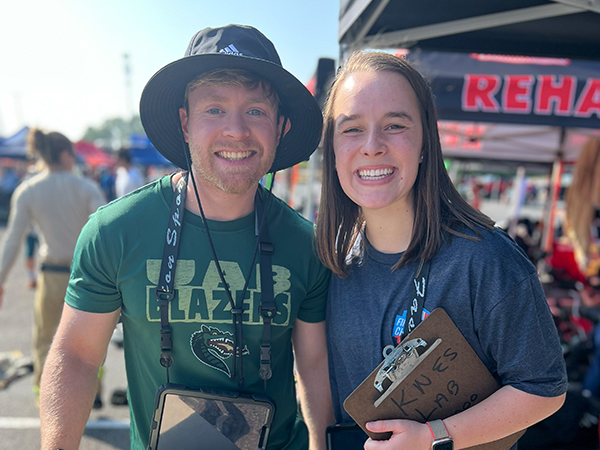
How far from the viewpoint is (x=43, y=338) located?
3.41 m

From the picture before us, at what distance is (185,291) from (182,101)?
2.59ft

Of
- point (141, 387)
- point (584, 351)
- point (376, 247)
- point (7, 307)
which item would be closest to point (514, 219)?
point (584, 351)

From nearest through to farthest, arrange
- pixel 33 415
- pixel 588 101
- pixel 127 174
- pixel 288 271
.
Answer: pixel 288 271, pixel 588 101, pixel 33 415, pixel 127 174

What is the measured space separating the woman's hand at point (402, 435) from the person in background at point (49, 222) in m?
3.01

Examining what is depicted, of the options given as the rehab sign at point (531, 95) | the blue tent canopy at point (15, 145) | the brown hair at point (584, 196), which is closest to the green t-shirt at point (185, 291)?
the rehab sign at point (531, 95)

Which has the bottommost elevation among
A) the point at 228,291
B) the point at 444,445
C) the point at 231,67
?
the point at 444,445

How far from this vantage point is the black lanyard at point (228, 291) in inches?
54.8

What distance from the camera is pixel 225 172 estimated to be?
152cm

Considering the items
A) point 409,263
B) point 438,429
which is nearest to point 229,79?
point 409,263

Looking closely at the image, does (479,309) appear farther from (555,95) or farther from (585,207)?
(585,207)

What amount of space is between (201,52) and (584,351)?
455 centimetres

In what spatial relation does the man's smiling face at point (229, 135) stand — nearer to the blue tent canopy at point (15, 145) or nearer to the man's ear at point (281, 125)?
the man's ear at point (281, 125)

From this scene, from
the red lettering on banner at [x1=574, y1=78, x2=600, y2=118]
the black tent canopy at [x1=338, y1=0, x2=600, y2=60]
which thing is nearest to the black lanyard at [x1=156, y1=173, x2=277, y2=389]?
the black tent canopy at [x1=338, y1=0, x2=600, y2=60]

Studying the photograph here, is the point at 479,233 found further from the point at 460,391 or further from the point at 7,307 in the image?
the point at 7,307
